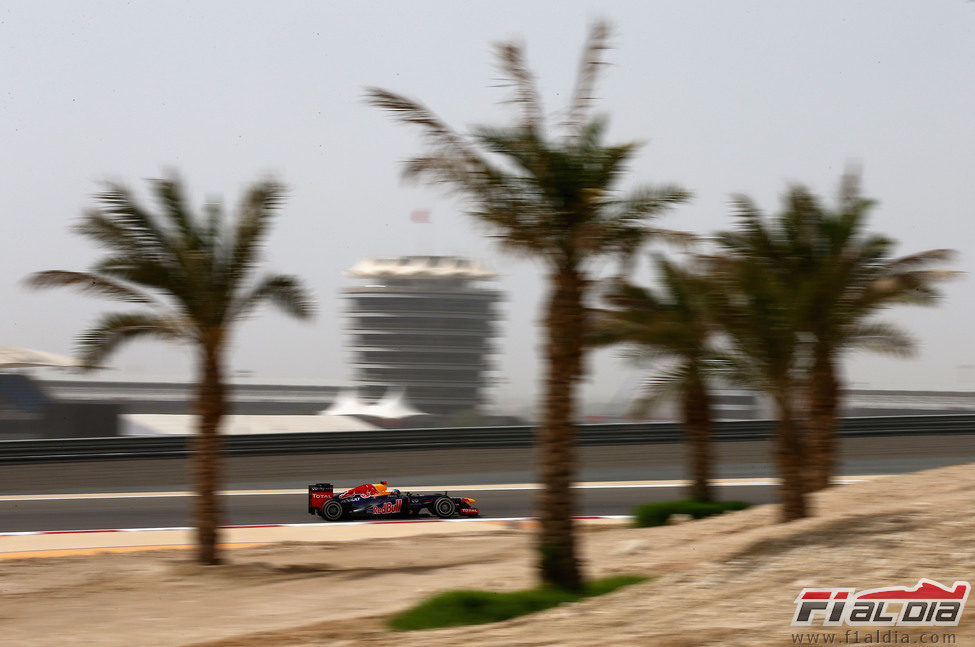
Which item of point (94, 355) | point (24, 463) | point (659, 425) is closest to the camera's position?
point (94, 355)

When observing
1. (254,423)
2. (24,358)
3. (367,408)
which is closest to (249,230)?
(24,358)

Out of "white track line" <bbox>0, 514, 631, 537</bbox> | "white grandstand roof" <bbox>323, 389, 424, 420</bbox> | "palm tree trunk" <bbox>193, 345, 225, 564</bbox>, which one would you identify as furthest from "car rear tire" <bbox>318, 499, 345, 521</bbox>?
"white grandstand roof" <bbox>323, 389, 424, 420</bbox>

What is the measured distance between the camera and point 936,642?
5992mm

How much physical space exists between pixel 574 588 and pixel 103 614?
5.00 meters

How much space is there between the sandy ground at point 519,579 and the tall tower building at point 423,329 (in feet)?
263

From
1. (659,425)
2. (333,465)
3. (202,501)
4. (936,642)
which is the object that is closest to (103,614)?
(202,501)

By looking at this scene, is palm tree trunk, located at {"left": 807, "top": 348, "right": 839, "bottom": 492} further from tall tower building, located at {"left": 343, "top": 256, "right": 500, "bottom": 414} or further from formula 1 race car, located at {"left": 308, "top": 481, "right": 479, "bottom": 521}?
tall tower building, located at {"left": 343, "top": 256, "right": 500, "bottom": 414}

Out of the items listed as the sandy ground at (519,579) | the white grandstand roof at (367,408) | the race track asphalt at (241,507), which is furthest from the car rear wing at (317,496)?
the white grandstand roof at (367,408)

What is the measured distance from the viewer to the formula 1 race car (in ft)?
56.5

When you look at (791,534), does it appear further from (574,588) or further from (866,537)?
(574,588)

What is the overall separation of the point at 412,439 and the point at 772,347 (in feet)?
44.0

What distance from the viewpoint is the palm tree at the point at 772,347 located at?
40.9 ft

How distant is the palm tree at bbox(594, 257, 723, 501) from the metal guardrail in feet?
20.5

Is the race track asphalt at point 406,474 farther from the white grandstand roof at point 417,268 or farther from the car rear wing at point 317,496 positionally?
the white grandstand roof at point 417,268
